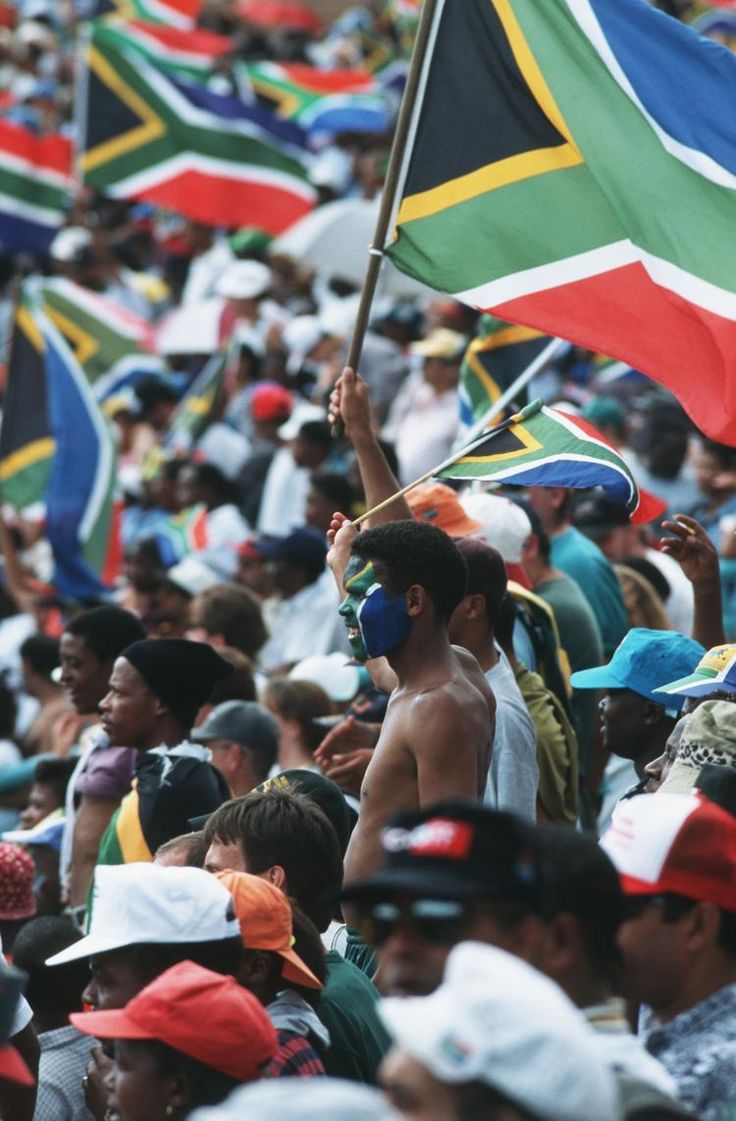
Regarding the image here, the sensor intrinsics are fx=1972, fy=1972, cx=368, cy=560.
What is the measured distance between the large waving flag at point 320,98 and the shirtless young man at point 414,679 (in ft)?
46.2

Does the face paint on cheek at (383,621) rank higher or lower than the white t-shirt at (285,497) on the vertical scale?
higher

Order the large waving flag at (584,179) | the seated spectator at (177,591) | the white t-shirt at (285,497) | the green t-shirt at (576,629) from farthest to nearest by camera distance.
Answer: the white t-shirt at (285,497) < the seated spectator at (177,591) < the green t-shirt at (576,629) < the large waving flag at (584,179)

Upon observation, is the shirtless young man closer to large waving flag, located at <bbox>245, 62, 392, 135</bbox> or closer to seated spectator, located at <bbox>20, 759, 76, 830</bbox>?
seated spectator, located at <bbox>20, 759, 76, 830</bbox>

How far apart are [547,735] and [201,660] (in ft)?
4.17

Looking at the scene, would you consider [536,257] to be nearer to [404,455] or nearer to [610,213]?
[610,213]

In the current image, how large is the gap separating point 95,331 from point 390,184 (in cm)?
888

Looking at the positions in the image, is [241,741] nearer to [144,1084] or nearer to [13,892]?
[13,892]

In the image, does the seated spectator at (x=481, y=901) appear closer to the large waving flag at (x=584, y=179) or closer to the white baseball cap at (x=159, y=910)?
the white baseball cap at (x=159, y=910)

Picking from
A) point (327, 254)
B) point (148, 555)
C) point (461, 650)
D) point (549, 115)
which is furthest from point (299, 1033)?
point (327, 254)

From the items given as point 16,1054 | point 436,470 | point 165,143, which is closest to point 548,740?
point 436,470

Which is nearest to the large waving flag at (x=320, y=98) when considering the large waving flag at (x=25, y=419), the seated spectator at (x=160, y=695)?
the large waving flag at (x=25, y=419)

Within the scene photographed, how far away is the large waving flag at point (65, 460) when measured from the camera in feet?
39.7

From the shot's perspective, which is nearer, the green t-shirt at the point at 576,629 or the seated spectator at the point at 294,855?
the seated spectator at the point at 294,855

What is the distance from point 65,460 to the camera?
481 inches
